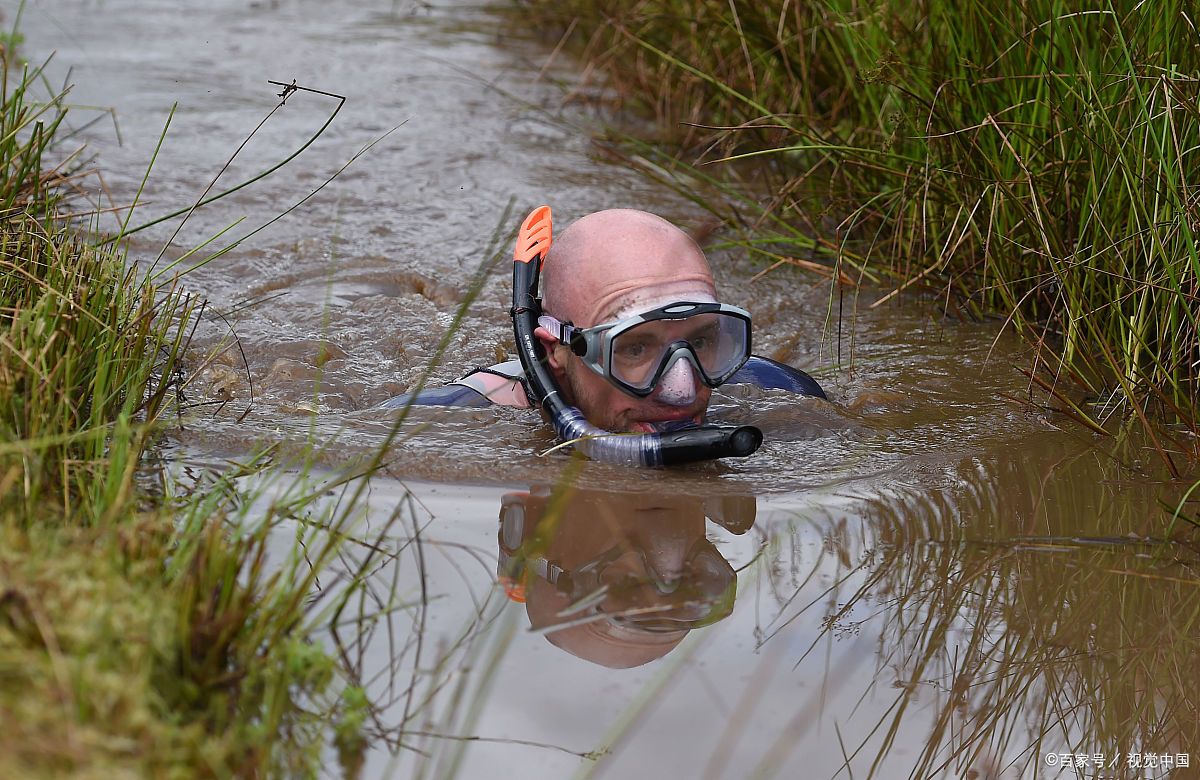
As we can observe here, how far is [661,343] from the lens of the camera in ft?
11.7

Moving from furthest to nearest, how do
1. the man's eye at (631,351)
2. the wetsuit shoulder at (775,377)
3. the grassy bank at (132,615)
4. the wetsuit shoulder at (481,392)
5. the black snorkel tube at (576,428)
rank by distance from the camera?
the wetsuit shoulder at (775,377) < the wetsuit shoulder at (481,392) < the man's eye at (631,351) < the black snorkel tube at (576,428) < the grassy bank at (132,615)

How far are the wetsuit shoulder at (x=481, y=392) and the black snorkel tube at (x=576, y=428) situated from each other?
0.30 ft

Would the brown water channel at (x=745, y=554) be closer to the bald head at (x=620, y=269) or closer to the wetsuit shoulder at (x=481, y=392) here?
the wetsuit shoulder at (x=481, y=392)

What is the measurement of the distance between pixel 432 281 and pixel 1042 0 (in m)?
2.71

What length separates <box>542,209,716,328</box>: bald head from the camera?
359 centimetres

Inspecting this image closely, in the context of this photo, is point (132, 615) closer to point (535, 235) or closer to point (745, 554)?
point (745, 554)

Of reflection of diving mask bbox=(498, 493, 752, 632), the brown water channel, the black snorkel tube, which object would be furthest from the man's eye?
reflection of diving mask bbox=(498, 493, 752, 632)

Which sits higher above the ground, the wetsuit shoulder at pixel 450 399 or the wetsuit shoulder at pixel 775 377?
the wetsuit shoulder at pixel 775 377

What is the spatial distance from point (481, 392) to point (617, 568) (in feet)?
4.10

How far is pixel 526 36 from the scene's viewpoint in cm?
977

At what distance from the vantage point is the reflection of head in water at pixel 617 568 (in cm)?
261

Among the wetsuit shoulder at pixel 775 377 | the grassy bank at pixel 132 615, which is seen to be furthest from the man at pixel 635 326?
the grassy bank at pixel 132 615

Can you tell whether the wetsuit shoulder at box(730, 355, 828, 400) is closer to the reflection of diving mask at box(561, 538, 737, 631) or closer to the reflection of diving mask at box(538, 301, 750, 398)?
the reflection of diving mask at box(538, 301, 750, 398)

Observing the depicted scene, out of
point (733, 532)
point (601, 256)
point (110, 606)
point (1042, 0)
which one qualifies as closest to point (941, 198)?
point (1042, 0)
